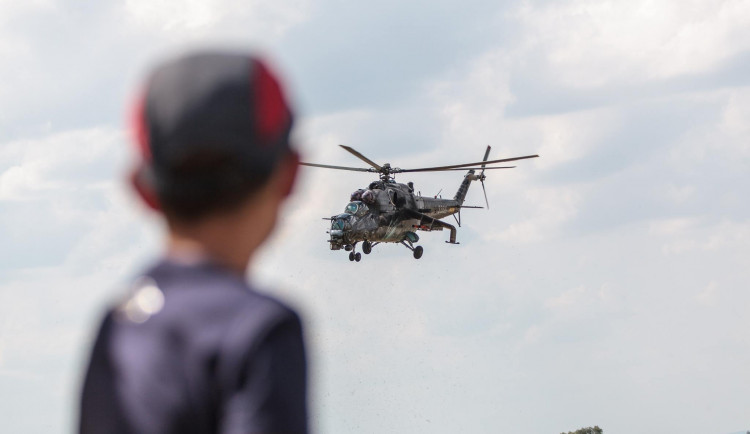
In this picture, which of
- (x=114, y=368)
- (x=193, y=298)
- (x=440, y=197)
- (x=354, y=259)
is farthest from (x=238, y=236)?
(x=440, y=197)

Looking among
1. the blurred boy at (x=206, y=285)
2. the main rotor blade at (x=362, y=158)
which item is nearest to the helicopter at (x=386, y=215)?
the main rotor blade at (x=362, y=158)

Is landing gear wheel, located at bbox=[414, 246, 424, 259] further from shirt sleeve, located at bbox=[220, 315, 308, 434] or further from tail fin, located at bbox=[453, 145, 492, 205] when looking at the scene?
shirt sleeve, located at bbox=[220, 315, 308, 434]

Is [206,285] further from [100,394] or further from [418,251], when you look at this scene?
[418,251]

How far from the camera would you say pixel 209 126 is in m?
2.52

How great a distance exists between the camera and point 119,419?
2.56 meters

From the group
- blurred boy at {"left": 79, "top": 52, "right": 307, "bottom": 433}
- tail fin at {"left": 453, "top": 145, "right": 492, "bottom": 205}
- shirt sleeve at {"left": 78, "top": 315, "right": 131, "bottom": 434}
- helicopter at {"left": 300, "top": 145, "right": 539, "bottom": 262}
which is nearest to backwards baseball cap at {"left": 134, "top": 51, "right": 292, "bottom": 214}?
blurred boy at {"left": 79, "top": 52, "right": 307, "bottom": 433}

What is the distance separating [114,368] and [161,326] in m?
0.16

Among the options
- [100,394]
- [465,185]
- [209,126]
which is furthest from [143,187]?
[465,185]

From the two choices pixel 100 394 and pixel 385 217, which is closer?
pixel 100 394

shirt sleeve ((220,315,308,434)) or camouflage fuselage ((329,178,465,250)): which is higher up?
camouflage fuselage ((329,178,465,250))

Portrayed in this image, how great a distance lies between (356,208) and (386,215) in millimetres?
1886

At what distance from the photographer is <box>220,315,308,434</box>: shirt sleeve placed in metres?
2.42

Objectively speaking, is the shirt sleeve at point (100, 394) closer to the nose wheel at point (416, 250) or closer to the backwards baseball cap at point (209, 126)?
the backwards baseball cap at point (209, 126)

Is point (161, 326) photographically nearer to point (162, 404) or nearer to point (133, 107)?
point (162, 404)
